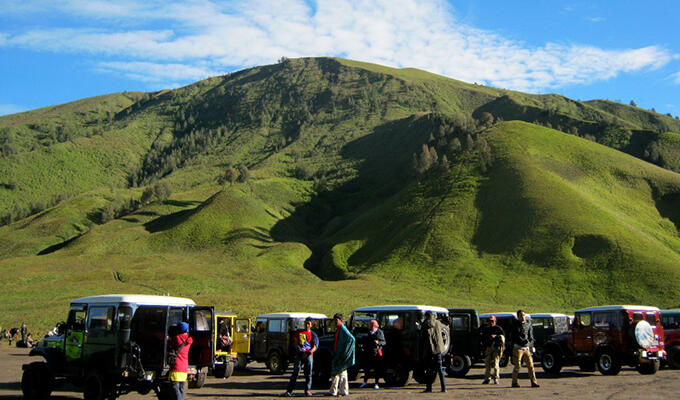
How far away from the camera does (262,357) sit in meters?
29.4

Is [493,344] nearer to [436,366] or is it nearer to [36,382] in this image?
[436,366]

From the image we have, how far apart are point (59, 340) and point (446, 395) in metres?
15.6

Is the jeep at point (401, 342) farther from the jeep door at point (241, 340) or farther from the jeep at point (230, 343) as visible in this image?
the jeep door at point (241, 340)

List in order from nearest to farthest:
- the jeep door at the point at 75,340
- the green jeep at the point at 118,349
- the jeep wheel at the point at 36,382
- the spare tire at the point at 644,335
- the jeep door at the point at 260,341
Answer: the green jeep at the point at 118,349
the jeep wheel at the point at 36,382
the jeep door at the point at 75,340
the spare tire at the point at 644,335
the jeep door at the point at 260,341

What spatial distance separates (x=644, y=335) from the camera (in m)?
22.0

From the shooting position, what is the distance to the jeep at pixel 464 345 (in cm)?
2414

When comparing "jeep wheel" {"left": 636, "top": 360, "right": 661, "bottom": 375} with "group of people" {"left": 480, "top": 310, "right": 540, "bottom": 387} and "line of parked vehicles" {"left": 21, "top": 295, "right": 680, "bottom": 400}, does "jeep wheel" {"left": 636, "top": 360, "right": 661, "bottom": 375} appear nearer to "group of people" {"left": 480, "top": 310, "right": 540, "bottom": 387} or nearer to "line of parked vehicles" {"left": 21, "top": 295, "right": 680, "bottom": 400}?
"line of parked vehicles" {"left": 21, "top": 295, "right": 680, "bottom": 400}

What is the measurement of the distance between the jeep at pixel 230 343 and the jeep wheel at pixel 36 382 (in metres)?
5.59

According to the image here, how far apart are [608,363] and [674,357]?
560 centimetres

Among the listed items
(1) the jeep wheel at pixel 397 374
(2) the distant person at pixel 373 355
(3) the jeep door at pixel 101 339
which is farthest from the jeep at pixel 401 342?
(3) the jeep door at pixel 101 339

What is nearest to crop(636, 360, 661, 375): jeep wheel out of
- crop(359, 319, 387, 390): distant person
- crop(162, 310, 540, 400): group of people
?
crop(162, 310, 540, 400): group of people

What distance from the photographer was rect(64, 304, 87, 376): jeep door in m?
16.4

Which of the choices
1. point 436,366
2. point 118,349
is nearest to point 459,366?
point 436,366

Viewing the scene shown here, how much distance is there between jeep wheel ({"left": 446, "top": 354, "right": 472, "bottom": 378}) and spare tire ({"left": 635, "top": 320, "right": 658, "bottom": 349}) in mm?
6650
